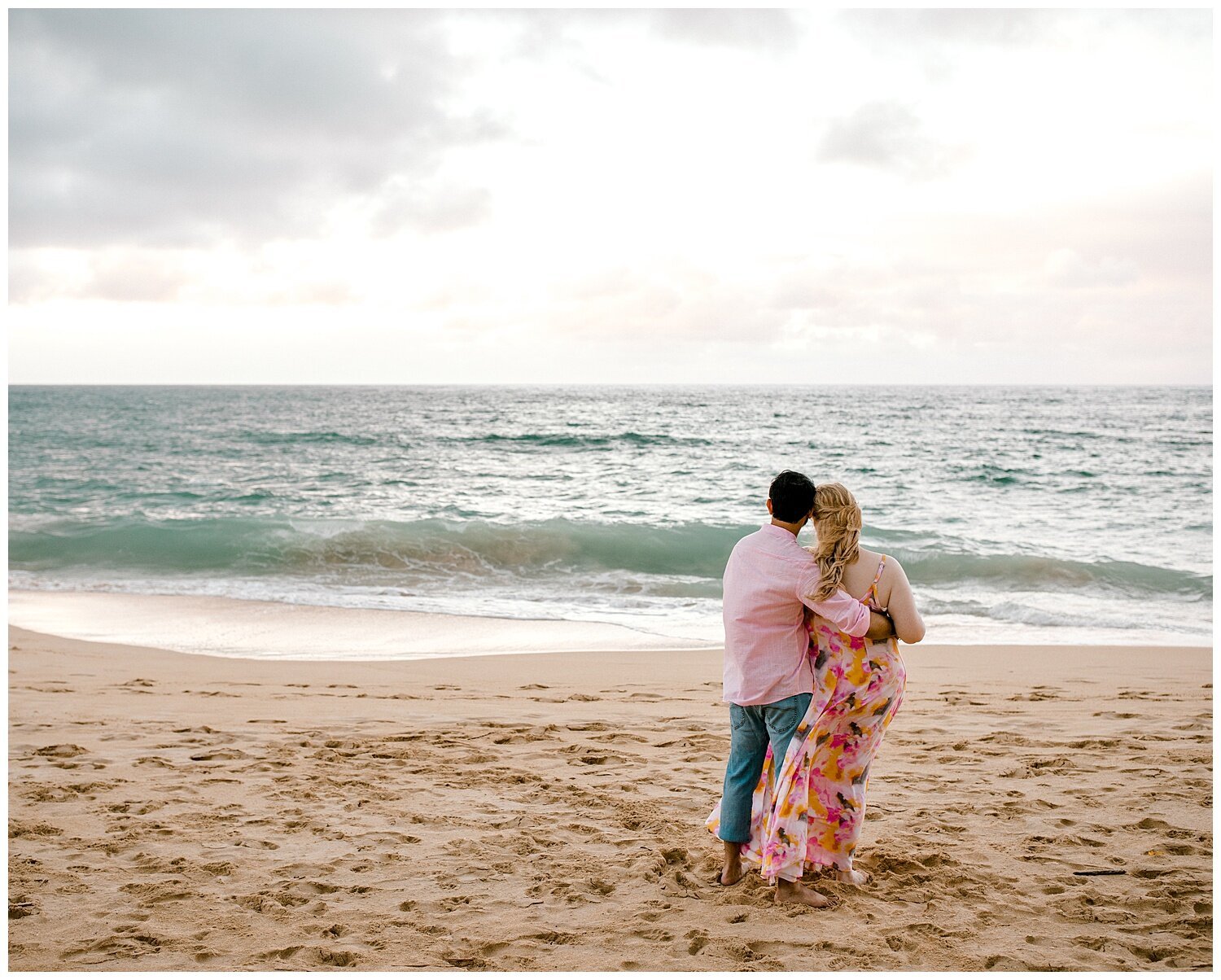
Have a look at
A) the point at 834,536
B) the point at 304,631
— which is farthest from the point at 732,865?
the point at 304,631

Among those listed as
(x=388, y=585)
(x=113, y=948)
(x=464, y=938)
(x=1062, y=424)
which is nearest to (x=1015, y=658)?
(x=464, y=938)

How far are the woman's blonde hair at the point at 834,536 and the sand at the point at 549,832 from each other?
1340 mm

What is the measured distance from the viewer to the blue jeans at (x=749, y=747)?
3.78m

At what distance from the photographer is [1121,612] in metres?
12.1

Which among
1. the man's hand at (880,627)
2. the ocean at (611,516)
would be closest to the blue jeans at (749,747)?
the man's hand at (880,627)

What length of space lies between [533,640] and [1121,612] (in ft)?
25.1

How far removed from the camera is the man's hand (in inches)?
146

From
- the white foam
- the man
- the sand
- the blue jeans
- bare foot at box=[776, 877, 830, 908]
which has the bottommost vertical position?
the white foam

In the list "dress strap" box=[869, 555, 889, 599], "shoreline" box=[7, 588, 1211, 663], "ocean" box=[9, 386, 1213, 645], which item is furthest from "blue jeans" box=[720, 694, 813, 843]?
"ocean" box=[9, 386, 1213, 645]

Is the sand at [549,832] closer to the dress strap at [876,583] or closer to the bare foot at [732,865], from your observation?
the bare foot at [732,865]

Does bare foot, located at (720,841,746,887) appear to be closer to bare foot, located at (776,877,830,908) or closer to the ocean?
bare foot, located at (776,877,830,908)

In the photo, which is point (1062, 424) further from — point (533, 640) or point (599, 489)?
point (533, 640)

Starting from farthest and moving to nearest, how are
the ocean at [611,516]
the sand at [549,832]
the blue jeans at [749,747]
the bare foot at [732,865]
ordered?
the ocean at [611,516] < the bare foot at [732,865] < the blue jeans at [749,747] < the sand at [549,832]

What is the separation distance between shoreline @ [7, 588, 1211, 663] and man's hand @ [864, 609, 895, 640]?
585cm
